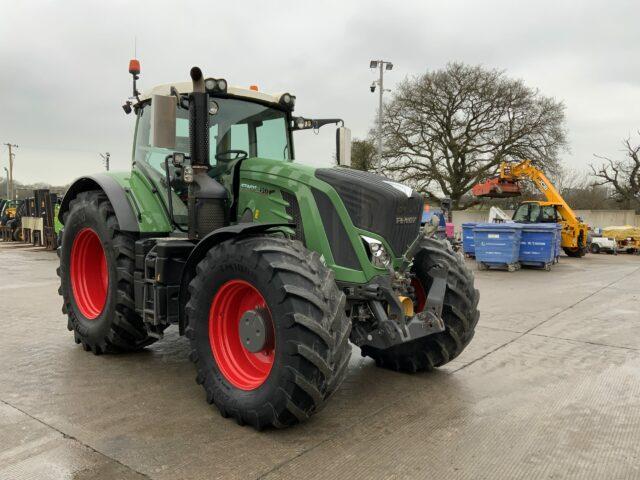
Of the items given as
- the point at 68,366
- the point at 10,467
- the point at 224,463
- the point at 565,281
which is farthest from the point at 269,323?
the point at 565,281

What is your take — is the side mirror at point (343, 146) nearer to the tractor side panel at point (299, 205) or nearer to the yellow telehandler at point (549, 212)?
the tractor side panel at point (299, 205)

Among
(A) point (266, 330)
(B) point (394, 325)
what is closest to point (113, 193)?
(A) point (266, 330)

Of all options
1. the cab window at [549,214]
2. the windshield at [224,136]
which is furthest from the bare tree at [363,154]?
the windshield at [224,136]

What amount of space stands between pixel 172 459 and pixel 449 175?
29414 millimetres

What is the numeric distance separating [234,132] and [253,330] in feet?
6.50

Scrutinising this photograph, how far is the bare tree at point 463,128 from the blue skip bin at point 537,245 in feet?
51.5

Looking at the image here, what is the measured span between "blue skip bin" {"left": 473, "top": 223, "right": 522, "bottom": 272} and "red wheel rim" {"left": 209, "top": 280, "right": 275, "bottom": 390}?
11714 millimetres

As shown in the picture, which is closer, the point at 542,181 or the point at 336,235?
the point at 336,235

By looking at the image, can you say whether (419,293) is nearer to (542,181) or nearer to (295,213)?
(295,213)

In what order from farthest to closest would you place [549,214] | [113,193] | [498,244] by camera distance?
[549,214] < [498,244] < [113,193]

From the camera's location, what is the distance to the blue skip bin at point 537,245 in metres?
14.6

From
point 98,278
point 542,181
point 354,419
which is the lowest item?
point 354,419

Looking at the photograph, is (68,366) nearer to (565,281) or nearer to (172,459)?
(172,459)

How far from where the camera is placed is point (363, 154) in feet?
109
